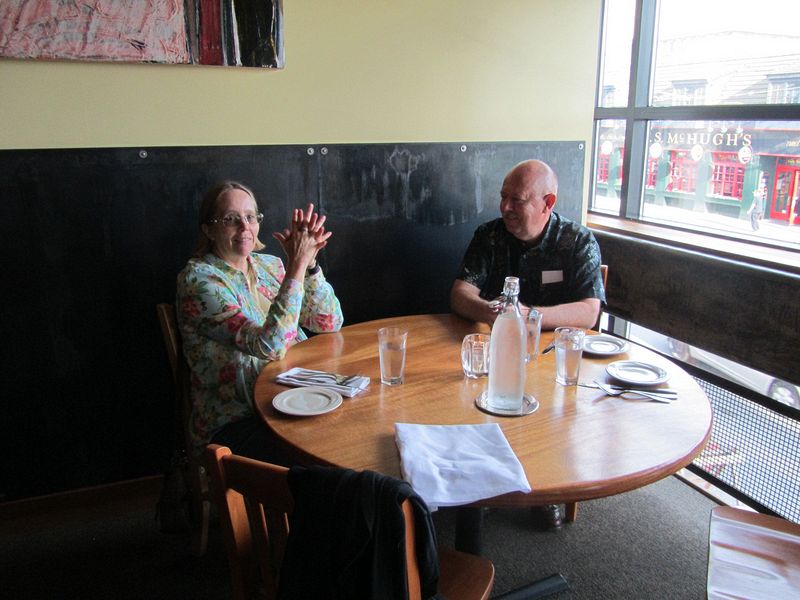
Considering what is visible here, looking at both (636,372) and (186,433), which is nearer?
(636,372)

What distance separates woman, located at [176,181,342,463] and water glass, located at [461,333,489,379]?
506 mm

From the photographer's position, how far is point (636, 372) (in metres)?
A: 1.69

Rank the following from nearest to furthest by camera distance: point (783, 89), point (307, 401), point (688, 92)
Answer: point (307, 401) < point (783, 89) < point (688, 92)

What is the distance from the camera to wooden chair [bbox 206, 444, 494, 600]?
3.28 feet

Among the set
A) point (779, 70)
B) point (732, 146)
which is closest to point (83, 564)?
point (732, 146)

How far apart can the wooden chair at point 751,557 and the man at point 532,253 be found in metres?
0.86

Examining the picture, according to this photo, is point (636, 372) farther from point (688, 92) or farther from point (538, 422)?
point (688, 92)

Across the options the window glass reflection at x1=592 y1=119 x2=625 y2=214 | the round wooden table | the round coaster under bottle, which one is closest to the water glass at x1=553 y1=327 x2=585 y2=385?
the round wooden table

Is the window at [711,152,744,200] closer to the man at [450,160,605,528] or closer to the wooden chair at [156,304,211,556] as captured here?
the man at [450,160,605,528]

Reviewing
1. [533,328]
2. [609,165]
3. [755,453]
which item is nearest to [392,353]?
[533,328]

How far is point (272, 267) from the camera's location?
2.16 meters

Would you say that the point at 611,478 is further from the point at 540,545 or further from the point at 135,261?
the point at 135,261

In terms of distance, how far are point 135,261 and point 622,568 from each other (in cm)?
204

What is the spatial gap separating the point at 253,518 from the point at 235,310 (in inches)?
33.1
